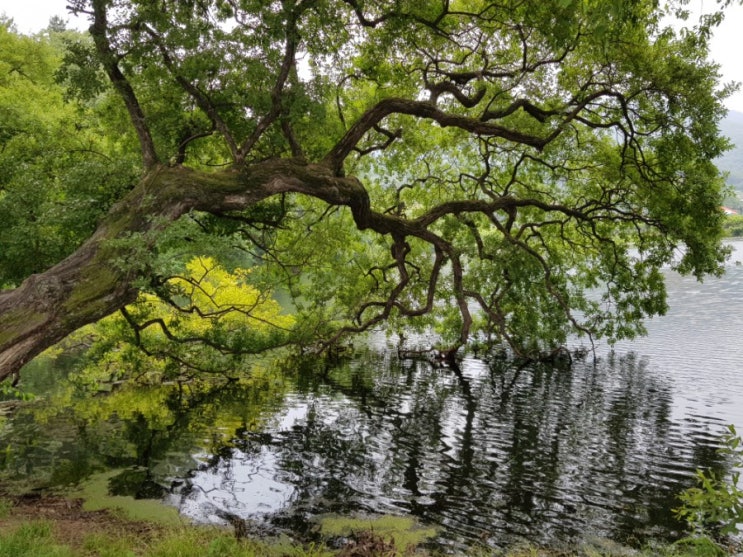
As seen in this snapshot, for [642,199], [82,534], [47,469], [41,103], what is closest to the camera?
[82,534]

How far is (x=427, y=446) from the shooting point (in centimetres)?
1492

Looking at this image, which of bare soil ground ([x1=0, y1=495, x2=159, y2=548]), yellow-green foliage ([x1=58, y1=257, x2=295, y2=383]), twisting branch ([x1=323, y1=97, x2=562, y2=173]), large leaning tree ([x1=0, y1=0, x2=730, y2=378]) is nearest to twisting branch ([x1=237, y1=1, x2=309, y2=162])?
large leaning tree ([x1=0, y1=0, x2=730, y2=378])

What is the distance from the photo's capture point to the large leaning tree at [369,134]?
25.3 feet

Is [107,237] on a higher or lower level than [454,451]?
higher

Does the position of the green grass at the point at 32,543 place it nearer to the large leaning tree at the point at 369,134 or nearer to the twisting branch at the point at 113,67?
the large leaning tree at the point at 369,134

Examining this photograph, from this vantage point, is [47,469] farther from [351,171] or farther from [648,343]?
[648,343]

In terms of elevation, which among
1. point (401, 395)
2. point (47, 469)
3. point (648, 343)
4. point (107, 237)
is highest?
point (648, 343)

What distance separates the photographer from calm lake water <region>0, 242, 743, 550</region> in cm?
1084

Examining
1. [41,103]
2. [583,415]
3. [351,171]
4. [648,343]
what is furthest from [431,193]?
[648,343]

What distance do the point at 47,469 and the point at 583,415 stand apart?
16325 mm

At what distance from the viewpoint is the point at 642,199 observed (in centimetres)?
1573

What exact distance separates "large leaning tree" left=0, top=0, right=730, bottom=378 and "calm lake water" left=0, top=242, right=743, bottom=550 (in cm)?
345

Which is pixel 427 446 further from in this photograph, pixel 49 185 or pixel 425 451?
pixel 49 185

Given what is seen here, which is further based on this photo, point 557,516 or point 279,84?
point 557,516
